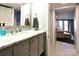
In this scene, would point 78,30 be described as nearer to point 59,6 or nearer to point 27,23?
point 59,6

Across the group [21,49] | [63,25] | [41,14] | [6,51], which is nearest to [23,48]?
[21,49]

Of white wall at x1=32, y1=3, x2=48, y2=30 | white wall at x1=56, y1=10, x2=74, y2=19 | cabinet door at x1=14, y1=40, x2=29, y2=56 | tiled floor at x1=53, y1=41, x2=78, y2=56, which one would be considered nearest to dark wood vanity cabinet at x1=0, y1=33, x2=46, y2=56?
cabinet door at x1=14, y1=40, x2=29, y2=56

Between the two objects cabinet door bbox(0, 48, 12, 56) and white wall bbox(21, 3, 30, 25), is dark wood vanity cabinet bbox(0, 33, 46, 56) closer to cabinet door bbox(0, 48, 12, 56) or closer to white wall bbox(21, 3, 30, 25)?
cabinet door bbox(0, 48, 12, 56)

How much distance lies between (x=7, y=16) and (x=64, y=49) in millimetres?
1051

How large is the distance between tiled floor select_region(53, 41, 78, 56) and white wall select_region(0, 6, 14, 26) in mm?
847

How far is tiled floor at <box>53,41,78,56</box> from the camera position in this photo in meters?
1.82

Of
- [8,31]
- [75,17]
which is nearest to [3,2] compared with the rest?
[8,31]

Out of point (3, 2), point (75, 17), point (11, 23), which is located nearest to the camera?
point (3, 2)

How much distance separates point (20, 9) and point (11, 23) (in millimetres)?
297

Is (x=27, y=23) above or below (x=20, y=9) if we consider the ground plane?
below

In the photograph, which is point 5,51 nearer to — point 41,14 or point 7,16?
point 7,16

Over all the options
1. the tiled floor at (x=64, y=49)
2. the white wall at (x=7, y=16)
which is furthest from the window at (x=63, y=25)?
the white wall at (x=7, y=16)

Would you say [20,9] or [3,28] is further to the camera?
[20,9]

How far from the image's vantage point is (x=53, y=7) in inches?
74.8
